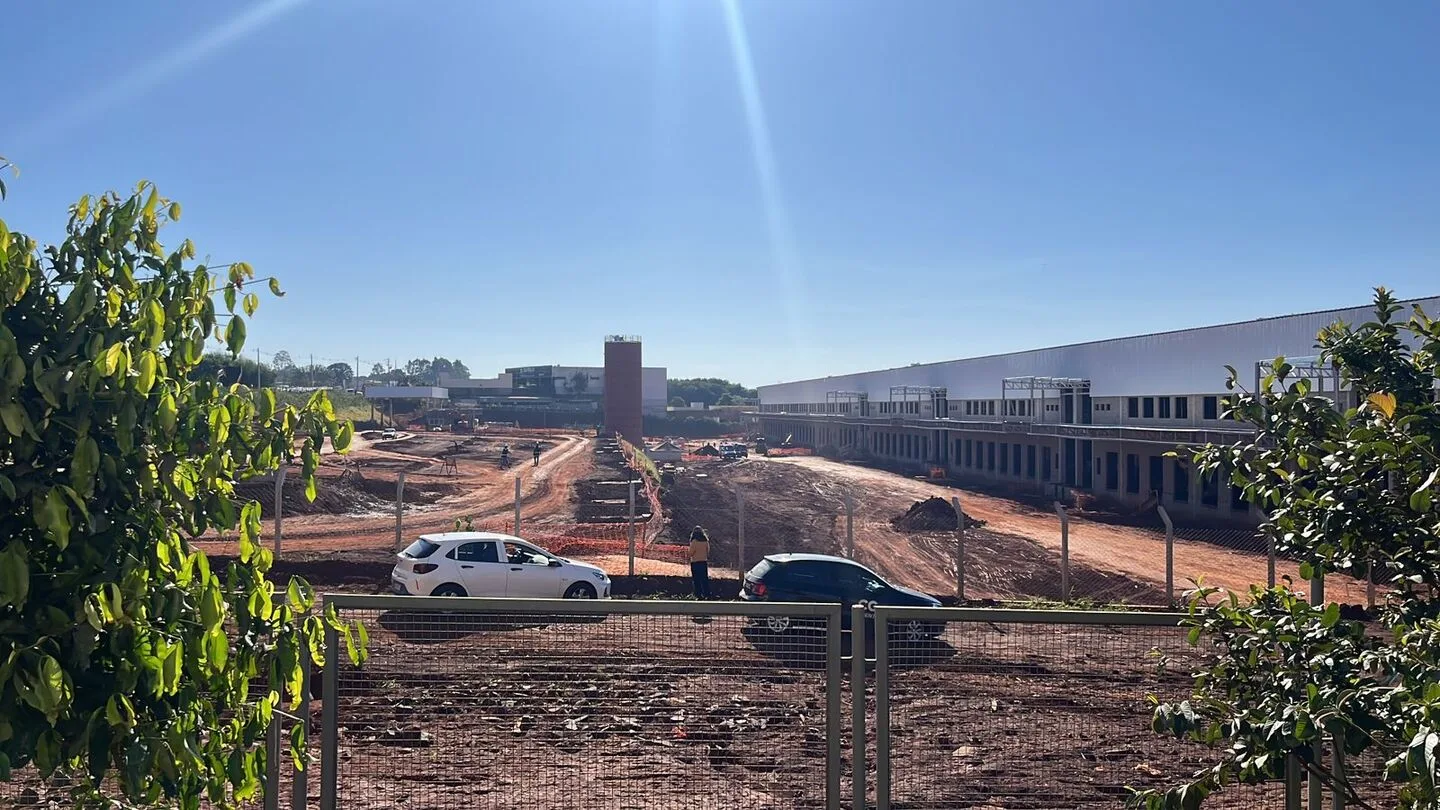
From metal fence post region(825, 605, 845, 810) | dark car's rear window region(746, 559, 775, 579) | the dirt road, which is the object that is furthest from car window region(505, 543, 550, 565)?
metal fence post region(825, 605, 845, 810)

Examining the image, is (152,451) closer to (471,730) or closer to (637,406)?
(471,730)

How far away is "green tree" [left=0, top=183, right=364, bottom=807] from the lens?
2627 millimetres

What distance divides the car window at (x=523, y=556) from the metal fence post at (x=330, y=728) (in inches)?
495

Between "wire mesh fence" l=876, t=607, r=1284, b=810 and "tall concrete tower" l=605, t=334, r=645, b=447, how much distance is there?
100 m

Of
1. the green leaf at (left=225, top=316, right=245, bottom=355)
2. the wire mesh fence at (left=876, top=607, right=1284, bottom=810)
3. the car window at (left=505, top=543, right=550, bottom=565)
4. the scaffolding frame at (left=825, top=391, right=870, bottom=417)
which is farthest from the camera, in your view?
the scaffolding frame at (left=825, top=391, right=870, bottom=417)

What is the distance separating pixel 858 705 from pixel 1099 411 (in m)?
51.6

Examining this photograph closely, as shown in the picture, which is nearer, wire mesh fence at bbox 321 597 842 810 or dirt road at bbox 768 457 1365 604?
wire mesh fence at bbox 321 597 842 810

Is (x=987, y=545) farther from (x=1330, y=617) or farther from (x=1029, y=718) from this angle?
(x=1330, y=617)

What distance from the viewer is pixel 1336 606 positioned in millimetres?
3420

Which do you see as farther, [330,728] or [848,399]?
[848,399]

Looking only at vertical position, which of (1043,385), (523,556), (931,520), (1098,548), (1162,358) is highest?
(1162,358)

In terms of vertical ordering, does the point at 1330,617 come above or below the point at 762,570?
above

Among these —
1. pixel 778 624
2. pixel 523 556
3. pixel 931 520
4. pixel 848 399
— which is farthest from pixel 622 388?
pixel 778 624

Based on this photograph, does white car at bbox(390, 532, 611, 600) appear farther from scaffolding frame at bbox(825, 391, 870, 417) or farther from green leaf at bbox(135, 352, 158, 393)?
scaffolding frame at bbox(825, 391, 870, 417)
